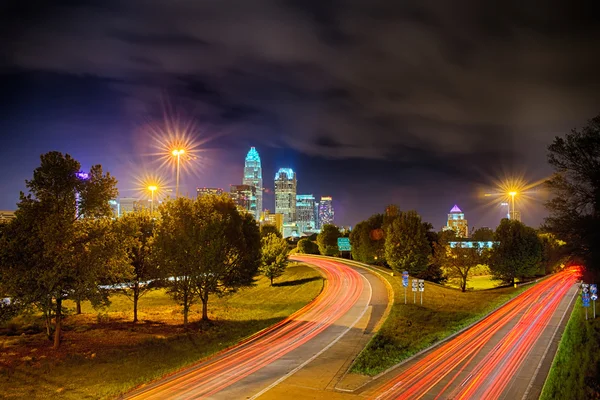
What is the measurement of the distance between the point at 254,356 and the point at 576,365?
17743 millimetres

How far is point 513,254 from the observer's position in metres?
56.3

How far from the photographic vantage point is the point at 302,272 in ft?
221

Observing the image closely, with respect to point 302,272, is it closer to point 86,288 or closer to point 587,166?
point 86,288

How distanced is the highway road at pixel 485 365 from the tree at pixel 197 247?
19.5 metres

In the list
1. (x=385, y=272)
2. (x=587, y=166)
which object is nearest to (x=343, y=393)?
(x=587, y=166)

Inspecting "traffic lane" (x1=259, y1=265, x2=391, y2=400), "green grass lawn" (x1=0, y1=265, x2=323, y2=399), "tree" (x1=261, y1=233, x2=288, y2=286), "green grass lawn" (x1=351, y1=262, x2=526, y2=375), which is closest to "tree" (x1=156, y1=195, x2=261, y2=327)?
"green grass lawn" (x1=0, y1=265, x2=323, y2=399)

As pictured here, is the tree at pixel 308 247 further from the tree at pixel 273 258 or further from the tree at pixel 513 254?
the tree at pixel 513 254

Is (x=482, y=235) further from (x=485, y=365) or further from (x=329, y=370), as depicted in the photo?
(x=329, y=370)

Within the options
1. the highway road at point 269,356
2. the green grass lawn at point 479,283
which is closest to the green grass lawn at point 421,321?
the highway road at point 269,356

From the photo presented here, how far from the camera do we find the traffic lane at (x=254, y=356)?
19.1 metres

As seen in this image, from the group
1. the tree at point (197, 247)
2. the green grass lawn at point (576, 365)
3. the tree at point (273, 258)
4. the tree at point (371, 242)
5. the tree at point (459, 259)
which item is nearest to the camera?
the green grass lawn at point (576, 365)

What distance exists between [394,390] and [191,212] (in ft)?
83.7

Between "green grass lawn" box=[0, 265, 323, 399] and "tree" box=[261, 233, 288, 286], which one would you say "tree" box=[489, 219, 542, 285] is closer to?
"green grass lawn" box=[0, 265, 323, 399]

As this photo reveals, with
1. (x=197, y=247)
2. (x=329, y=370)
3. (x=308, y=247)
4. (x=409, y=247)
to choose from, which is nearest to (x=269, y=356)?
(x=329, y=370)
